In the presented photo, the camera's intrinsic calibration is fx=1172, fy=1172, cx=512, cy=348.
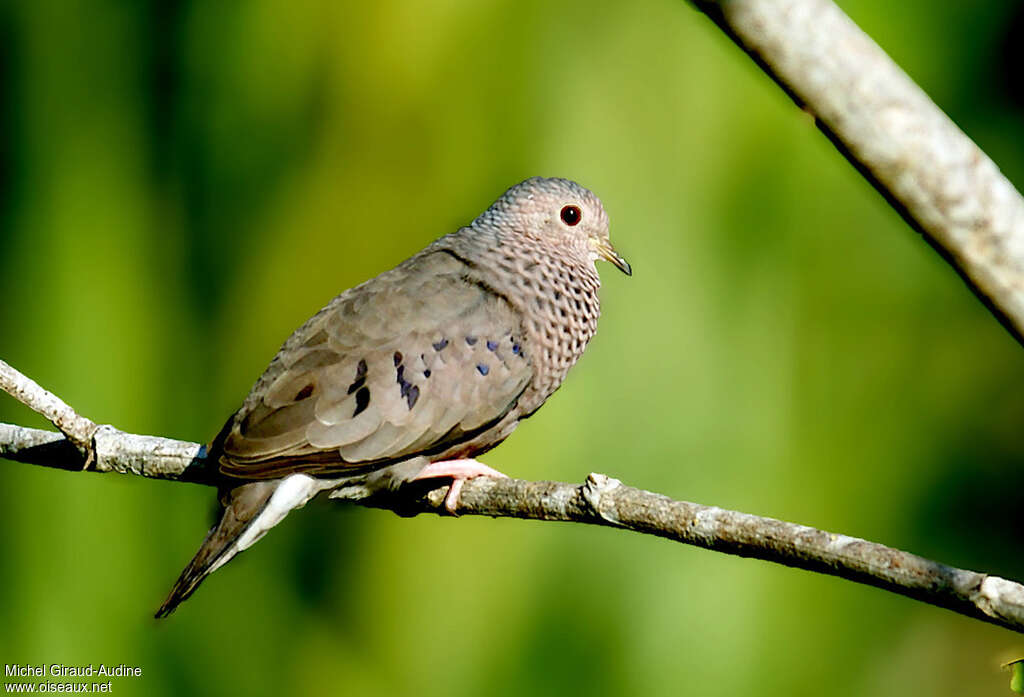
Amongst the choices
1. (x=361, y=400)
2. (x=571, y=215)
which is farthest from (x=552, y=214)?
(x=361, y=400)

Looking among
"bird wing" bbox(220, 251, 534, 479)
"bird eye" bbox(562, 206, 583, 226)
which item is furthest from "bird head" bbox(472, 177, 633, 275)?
"bird wing" bbox(220, 251, 534, 479)

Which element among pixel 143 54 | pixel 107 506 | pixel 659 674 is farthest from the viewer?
pixel 143 54

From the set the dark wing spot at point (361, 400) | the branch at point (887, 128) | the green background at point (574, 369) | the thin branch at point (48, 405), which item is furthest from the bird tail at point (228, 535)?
the branch at point (887, 128)

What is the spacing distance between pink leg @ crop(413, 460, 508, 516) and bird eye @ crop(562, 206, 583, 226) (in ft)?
2.80

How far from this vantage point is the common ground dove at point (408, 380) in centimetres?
283

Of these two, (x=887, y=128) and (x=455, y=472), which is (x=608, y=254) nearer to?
(x=455, y=472)

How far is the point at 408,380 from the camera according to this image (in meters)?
2.97

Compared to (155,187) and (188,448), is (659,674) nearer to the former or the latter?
(188,448)

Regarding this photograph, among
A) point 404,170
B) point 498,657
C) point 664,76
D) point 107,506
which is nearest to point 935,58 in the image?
point 664,76

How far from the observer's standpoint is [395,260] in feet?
15.3

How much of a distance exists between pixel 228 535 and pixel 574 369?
5.76 feet

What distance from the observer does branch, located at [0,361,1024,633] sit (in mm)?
1754

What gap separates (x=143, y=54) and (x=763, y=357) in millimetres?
2966

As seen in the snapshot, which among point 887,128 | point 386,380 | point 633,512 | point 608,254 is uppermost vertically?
point 887,128
